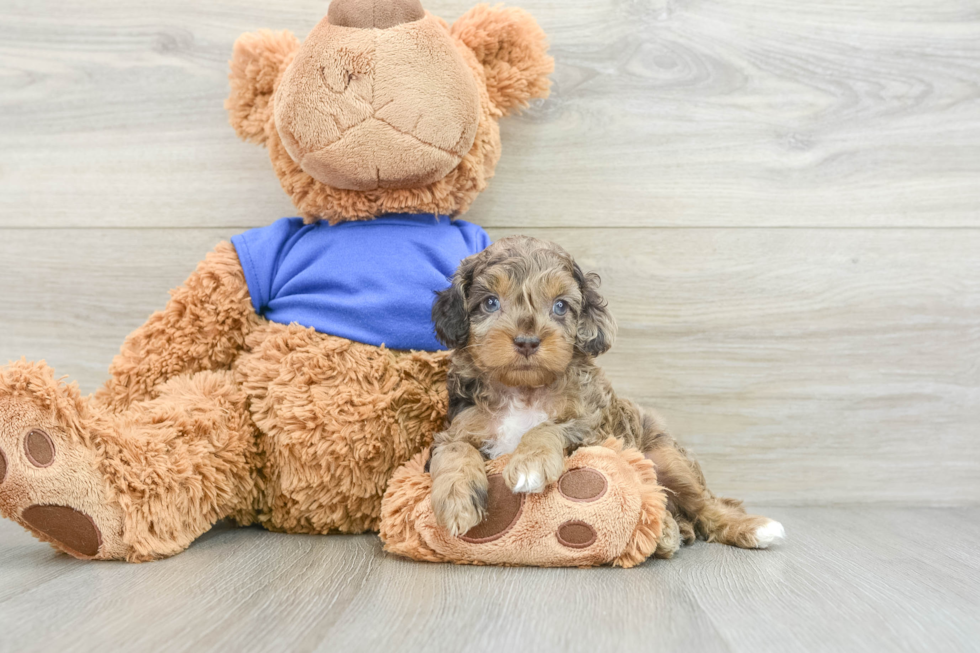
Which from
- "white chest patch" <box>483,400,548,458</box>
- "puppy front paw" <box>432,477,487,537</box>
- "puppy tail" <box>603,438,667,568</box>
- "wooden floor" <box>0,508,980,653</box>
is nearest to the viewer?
"wooden floor" <box>0,508,980,653</box>

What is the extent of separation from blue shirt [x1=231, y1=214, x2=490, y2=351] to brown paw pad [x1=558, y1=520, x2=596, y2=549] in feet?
1.99

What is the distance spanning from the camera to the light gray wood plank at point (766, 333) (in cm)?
245

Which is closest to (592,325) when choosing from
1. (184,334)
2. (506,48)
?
(506,48)

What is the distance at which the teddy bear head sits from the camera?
1843 mm

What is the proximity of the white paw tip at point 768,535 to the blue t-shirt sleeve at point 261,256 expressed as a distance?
1451 mm

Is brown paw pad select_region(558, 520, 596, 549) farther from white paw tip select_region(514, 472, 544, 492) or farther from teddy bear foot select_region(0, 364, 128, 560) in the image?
teddy bear foot select_region(0, 364, 128, 560)

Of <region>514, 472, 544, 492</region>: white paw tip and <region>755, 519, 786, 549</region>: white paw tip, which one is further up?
<region>514, 472, 544, 492</region>: white paw tip

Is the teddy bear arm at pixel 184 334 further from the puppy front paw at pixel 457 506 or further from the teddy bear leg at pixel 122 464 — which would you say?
the puppy front paw at pixel 457 506

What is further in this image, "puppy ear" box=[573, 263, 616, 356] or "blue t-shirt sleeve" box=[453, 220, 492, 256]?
"blue t-shirt sleeve" box=[453, 220, 492, 256]

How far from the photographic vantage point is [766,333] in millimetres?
2459

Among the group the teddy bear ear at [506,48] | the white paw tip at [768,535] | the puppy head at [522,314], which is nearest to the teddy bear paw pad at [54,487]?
the puppy head at [522,314]

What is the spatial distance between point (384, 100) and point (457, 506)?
99 cm

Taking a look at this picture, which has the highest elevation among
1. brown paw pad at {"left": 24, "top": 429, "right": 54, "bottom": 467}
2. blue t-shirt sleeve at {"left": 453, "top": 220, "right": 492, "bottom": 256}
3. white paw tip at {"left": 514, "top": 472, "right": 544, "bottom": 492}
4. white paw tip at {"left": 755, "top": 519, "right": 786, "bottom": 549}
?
blue t-shirt sleeve at {"left": 453, "top": 220, "right": 492, "bottom": 256}

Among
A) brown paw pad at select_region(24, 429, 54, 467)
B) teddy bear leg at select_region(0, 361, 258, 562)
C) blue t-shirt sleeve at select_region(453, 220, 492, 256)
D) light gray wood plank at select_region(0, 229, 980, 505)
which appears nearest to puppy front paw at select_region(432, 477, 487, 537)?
teddy bear leg at select_region(0, 361, 258, 562)
